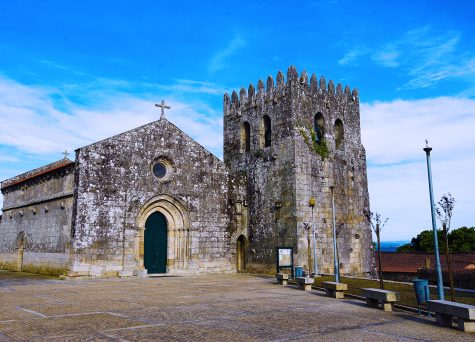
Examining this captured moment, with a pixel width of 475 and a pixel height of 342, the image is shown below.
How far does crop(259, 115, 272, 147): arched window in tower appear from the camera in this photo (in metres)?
25.4

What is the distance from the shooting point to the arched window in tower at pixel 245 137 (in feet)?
87.1

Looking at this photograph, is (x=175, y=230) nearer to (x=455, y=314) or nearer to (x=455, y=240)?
(x=455, y=314)

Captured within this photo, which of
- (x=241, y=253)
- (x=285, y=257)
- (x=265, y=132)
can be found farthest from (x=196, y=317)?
(x=265, y=132)

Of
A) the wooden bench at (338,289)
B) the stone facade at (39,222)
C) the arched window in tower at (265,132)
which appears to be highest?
the arched window in tower at (265,132)

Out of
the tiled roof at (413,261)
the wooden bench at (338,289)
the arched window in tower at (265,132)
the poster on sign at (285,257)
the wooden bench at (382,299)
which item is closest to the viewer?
the wooden bench at (382,299)

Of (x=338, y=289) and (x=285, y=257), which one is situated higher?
(x=285, y=257)

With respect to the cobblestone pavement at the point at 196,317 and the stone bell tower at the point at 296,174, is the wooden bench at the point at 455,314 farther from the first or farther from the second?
the stone bell tower at the point at 296,174

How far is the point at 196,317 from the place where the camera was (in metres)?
9.65

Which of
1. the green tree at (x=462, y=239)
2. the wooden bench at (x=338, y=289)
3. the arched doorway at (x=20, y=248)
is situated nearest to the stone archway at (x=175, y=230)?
the arched doorway at (x=20, y=248)

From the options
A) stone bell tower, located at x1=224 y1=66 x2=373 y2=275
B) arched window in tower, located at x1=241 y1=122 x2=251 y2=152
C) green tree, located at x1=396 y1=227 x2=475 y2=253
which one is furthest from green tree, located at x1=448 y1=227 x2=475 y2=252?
arched window in tower, located at x1=241 y1=122 x2=251 y2=152

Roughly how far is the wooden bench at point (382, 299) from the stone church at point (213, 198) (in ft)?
31.9

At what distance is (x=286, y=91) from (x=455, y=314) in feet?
56.4

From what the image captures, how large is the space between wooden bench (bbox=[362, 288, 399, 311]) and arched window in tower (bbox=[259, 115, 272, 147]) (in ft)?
47.3

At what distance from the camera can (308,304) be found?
12.1 metres
